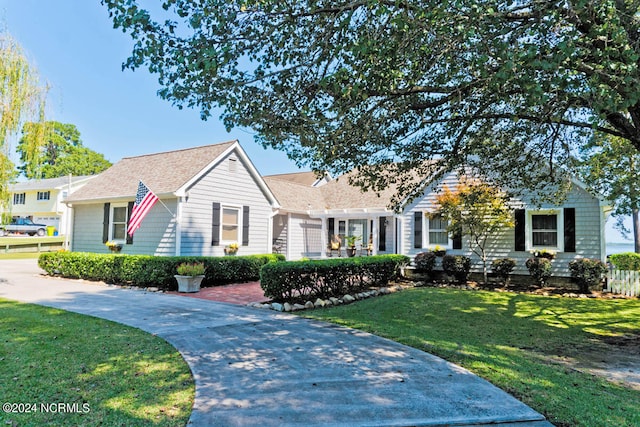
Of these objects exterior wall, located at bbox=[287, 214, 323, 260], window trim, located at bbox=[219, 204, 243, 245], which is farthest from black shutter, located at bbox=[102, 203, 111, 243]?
exterior wall, located at bbox=[287, 214, 323, 260]

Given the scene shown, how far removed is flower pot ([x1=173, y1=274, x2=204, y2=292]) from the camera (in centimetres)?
1116

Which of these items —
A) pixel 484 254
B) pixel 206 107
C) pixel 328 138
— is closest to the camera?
pixel 206 107

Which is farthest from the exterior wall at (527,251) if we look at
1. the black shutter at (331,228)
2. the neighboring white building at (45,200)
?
the neighboring white building at (45,200)

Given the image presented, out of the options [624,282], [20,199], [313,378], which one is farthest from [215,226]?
[20,199]

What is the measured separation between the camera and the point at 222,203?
48.5ft

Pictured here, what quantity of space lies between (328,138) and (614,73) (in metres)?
3.82

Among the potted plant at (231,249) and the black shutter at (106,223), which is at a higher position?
the black shutter at (106,223)

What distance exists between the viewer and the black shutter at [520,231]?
46.2 feet

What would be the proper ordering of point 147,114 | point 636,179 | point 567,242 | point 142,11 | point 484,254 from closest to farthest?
point 142,11 → point 636,179 → point 567,242 → point 484,254 → point 147,114

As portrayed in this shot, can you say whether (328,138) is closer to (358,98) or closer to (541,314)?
(358,98)

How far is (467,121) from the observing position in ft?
24.7

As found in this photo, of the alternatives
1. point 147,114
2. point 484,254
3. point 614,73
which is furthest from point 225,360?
point 147,114

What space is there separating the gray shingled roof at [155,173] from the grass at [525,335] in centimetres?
797

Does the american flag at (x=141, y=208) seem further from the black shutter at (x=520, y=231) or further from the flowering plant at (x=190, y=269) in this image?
the black shutter at (x=520, y=231)
